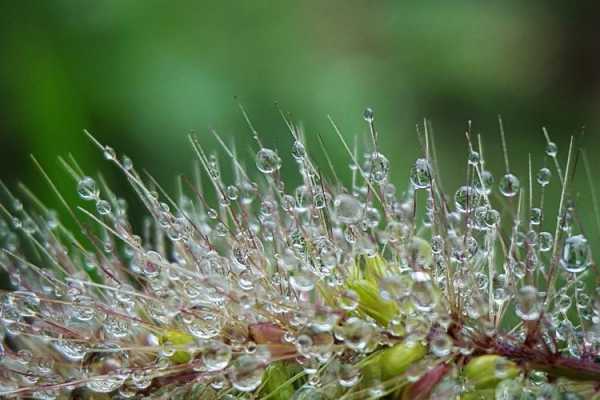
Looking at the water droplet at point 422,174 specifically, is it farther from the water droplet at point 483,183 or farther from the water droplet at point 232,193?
the water droplet at point 232,193

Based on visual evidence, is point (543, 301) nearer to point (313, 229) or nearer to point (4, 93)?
point (313, 229)

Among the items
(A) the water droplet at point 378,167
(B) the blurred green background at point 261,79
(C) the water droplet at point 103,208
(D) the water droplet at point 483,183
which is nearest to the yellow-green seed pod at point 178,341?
(C) the water droplet at point 103,208

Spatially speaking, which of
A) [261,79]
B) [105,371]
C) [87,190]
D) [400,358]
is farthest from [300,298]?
[261,79]

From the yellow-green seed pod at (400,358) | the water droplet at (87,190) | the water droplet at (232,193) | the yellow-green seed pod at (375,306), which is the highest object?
the water droplet at (87,190)

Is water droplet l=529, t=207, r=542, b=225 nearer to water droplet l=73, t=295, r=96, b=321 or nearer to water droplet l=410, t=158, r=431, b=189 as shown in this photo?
water droplet l=410, t=158, r=431, b=189

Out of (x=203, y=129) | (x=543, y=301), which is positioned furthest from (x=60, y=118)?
(x=543, y=301)

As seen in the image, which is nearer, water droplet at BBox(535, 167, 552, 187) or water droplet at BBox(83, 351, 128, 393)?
water droplet at BBox(83, 351, 128, 393)

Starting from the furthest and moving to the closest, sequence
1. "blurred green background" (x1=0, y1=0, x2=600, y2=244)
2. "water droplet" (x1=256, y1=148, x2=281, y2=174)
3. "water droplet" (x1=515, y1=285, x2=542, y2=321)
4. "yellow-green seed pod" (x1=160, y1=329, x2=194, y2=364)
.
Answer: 1. "blurred green background" (x1=0, y1=0, x2=600, y2=244)
2. "water droplet" (x1=256, y1=148, x2=281, y2=174)
3. "yellow-green seed pod" (x1=160, y1=329, x2=194, y2=364)
4. "water droplet" (x1=515, y1=285, x2=542, y2=321)

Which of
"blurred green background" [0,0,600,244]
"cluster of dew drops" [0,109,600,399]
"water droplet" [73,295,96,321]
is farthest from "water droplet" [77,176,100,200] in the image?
"blurred green background" [0,0,600,244]
